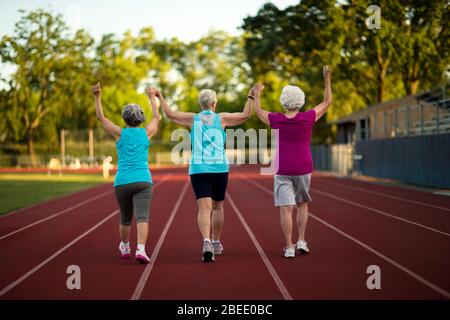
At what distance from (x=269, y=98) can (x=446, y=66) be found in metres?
40.5

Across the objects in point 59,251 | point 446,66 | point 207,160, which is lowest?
point 59,251

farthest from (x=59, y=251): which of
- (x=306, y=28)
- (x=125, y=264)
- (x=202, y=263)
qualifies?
(x=306, y=28)

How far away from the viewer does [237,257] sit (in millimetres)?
8875

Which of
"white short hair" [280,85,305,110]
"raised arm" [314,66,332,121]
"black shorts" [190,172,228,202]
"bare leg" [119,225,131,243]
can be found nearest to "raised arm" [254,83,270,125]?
"white short hair" [280,85,305,110]

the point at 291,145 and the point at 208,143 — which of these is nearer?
the point at 208,143

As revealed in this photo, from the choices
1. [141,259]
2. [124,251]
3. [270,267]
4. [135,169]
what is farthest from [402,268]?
[124,251]

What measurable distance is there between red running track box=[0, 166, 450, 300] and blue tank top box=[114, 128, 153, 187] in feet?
3.28

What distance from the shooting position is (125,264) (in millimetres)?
8336

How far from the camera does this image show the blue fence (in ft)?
72.8

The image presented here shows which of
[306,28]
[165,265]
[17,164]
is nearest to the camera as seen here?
[165,265]

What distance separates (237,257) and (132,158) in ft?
6.02

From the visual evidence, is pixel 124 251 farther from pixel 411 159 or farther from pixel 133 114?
pixel 411 159

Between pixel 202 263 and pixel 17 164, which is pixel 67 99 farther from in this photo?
pixel 202 263

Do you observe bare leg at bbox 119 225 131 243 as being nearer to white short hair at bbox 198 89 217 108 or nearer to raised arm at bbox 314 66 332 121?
white short hair at bbox 198 89 217 108
